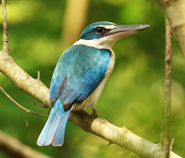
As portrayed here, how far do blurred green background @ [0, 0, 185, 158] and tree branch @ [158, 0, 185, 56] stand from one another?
7.14 ft

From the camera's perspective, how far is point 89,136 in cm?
355

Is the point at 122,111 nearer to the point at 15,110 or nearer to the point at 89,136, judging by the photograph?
the point at 89,136

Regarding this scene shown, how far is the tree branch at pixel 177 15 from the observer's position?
80 centimetres

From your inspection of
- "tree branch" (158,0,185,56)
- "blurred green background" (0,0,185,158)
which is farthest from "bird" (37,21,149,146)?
"tree branch" (158,0,185,56)

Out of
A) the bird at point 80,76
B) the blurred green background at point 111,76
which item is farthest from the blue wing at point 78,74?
the blurred green background at point 111,76

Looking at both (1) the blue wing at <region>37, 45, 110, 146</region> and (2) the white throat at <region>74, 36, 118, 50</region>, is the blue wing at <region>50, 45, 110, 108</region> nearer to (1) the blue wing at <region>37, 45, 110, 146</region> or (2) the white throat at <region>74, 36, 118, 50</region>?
(1) the blue wing at <region>37, 45, 110, 146</region>

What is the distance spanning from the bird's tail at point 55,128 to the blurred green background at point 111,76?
25.5 inches

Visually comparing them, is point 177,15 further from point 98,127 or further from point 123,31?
point 123,31

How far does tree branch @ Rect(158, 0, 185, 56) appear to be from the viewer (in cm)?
80

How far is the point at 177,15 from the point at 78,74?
2028 mm

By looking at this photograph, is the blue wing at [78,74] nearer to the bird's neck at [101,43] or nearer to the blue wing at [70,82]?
the blue wing at [70,82]

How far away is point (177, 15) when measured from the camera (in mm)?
805

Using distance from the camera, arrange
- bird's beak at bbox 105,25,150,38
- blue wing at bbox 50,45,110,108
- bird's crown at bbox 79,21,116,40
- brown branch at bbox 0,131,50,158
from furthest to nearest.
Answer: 1. bird's crown at bbox 79,21,116,40
2. bird's beak at bbox 105,25,150,38
3. blue wing at bbox 50,45,110,108
4. brown branch at bbox 0,131,50,158

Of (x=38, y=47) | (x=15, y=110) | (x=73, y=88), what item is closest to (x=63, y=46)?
(x=38, y=47)
